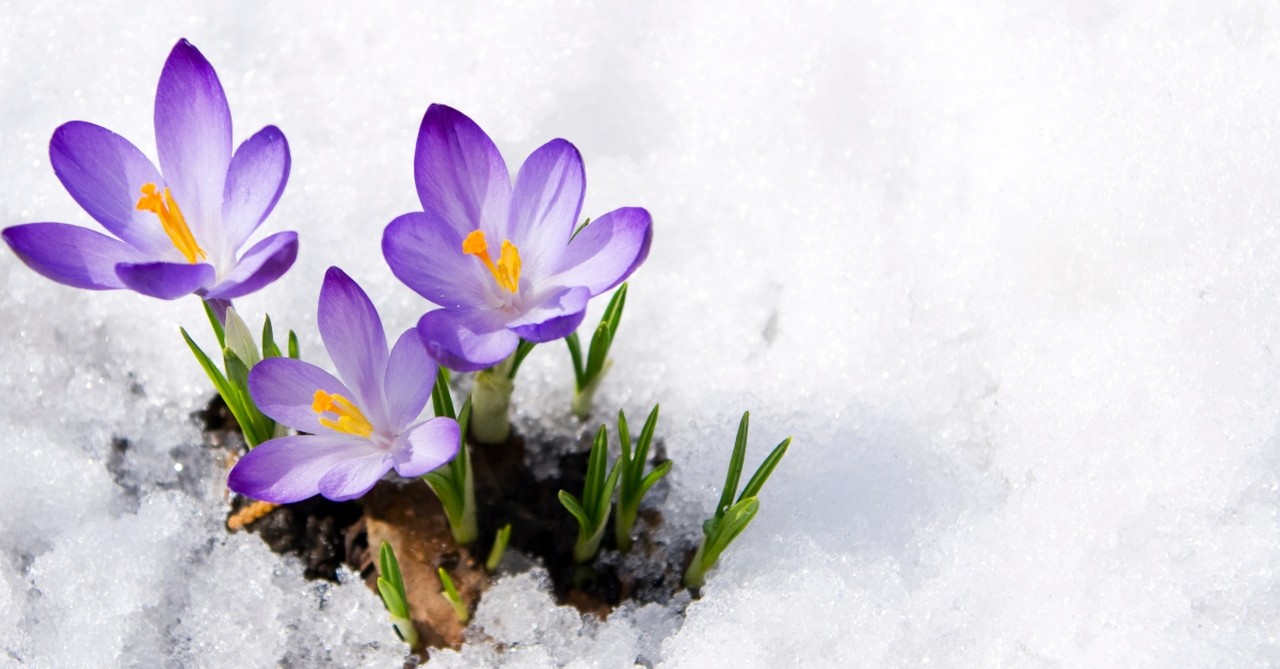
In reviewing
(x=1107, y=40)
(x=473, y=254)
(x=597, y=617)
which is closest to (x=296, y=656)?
(x=597, y=617)

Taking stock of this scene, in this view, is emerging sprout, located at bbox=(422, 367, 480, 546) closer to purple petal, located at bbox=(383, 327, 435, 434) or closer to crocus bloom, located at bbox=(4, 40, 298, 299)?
purple petal, located at bbox=(383, 327, 435, 434)

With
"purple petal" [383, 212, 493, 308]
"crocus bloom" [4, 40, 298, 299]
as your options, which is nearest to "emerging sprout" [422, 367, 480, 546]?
"purple petal" [383, 212, 493, 308]

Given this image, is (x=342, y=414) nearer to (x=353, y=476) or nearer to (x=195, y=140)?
(x=353, y=476)

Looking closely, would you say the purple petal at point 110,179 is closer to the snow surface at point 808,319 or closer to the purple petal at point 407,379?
the purple petal at point 407,379

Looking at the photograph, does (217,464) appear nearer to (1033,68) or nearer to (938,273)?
(938,273)

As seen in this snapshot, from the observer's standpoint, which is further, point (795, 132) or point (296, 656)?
point (795, 132)

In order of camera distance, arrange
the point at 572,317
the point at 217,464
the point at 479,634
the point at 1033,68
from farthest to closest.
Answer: the point at 1033,68
the point at 217,464
the point at 479,634
the point at 572,317

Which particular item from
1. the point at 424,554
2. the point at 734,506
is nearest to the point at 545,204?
the point at 734,506
